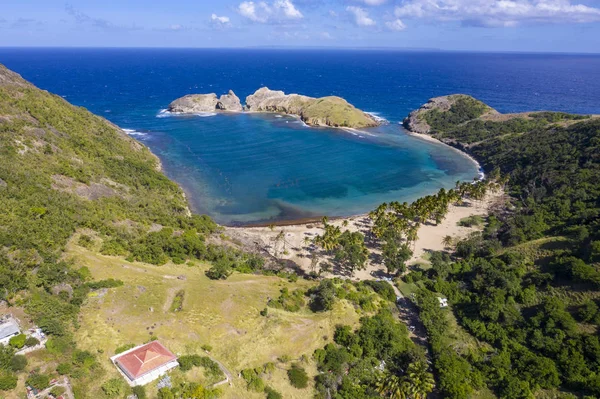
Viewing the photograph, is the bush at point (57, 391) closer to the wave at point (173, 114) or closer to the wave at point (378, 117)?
the wave at point (173, 114)

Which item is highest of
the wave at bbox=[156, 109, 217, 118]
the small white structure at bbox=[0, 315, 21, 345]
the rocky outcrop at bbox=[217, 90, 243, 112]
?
the rocky outcrop at bbox=[217, 90, 243, 112]

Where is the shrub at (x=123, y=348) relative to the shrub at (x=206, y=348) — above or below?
above

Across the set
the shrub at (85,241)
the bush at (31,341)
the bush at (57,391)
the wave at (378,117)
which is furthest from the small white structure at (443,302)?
the wave at (378,117)

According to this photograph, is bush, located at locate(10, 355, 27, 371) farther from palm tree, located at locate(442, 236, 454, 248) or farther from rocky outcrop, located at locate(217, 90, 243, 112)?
rocky outcrop, located at locate(217, 90, 243, 112)

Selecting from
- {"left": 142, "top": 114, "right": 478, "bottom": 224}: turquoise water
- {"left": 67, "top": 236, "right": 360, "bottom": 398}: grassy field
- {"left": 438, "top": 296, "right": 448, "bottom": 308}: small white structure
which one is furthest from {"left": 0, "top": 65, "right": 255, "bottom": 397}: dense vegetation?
{"left": 438, "top": 296, "right": 448, "bottom": 308}: small white structure

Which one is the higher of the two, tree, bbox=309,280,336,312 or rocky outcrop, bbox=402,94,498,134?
rocky outcrop, bbox=402,94,498,134

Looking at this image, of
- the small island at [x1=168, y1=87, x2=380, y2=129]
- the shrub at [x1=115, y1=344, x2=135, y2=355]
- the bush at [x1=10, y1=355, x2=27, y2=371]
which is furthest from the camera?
the small island at [x1=168, y1=87, x2=380, y2=129]
